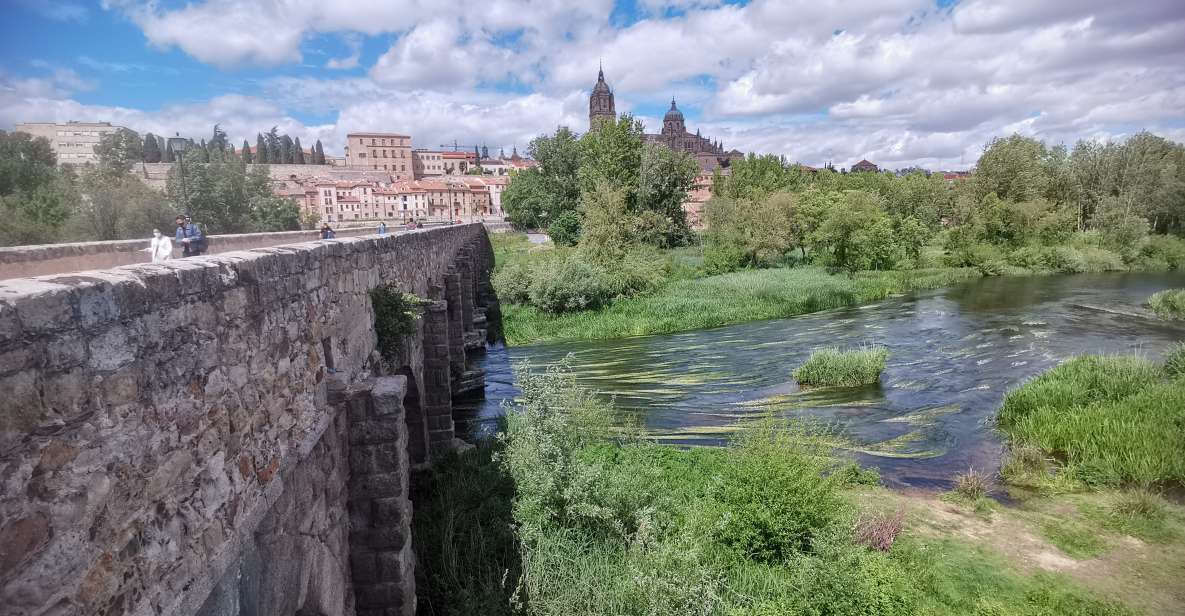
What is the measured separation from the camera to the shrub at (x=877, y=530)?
319 inches

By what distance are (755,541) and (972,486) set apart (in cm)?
486

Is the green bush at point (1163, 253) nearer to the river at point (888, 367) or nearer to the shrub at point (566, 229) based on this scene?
the river at point (888, 367)

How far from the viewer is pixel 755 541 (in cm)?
757

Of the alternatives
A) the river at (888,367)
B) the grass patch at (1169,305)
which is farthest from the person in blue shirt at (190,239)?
the grass patch at (1169,305)

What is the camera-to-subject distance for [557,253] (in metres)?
31.9

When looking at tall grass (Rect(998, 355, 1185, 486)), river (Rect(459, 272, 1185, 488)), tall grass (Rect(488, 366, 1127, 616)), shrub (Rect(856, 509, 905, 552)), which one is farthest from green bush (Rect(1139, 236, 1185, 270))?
tall grass (Rect(488, 366, 1127, 616))

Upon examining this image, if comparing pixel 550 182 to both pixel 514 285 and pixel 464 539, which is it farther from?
pixel 464 539

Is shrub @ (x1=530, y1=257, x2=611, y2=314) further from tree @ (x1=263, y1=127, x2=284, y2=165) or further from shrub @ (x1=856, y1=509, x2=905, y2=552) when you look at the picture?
tree @ (x1=263, y1=127, x2=284, y2=165)

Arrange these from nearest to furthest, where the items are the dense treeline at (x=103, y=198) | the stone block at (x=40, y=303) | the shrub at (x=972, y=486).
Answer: the stone block at (x=40, y=303)
the shrub at (x=972, y=486)
the dense treeline at (x=103, y=198)

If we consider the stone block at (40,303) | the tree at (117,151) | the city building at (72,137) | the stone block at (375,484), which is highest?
the city building at (72,137)

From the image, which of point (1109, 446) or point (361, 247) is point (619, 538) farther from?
point (1109, 446)

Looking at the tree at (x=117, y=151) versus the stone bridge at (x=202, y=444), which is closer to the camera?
the stone bridge at (x=202, y=444)

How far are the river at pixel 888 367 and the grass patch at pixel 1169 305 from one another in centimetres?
63

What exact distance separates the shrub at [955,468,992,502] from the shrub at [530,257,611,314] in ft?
53.8
